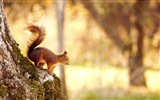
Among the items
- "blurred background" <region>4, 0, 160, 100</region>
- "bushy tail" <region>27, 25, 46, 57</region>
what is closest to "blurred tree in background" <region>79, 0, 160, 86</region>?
"blurred background" <region>4, 0, 160, 100</region>

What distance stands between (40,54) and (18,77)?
0.78ft

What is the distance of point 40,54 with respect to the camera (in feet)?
9.40

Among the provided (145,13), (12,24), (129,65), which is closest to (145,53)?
(129,65)

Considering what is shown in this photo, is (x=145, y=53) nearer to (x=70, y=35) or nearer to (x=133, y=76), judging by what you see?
(x=133, y=76)

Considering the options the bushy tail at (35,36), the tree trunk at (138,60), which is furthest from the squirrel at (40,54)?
the tree trunk at (138,60)

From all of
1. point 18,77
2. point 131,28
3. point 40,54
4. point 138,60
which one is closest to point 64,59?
point 40,54

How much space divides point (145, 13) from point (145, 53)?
1556 millimetres

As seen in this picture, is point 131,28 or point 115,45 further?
point 115,45

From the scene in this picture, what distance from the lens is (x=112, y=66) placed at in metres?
11.4

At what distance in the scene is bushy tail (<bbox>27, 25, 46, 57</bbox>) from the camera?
2.99 metres

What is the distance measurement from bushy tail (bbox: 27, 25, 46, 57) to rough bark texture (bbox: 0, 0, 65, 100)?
0.14 meters

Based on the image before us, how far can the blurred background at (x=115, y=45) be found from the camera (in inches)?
336

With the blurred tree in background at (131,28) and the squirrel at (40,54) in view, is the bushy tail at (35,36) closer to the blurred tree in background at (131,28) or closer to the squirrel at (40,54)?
the squirrel at (40,54)

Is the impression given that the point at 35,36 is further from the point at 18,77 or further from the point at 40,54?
the point at 18,77
